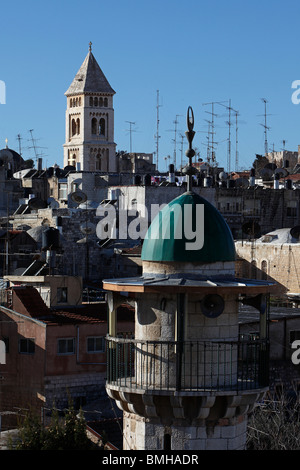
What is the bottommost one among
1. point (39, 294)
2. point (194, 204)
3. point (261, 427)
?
point (261, 427)

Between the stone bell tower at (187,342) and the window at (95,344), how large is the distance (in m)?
15.0

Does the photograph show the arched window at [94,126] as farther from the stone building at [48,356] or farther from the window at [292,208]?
the stone building at [48,356]

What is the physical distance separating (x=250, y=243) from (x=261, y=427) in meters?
27.1

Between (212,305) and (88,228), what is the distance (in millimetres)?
40700

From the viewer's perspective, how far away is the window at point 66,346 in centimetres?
2720

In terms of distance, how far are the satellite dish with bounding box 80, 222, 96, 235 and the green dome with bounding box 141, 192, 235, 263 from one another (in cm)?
3877

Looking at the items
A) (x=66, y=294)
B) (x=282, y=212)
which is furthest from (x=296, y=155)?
(x=66, y=294)

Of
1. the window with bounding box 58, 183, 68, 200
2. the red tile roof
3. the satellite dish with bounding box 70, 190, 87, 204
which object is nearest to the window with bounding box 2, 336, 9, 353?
the red tile roof

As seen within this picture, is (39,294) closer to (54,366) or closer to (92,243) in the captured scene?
(54,366)

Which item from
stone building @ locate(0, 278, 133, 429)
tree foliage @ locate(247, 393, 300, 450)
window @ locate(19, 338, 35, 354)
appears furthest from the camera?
window @ locate(19, 338, 35, 354)

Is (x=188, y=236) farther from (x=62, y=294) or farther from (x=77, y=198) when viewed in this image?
(x=77, y=198)

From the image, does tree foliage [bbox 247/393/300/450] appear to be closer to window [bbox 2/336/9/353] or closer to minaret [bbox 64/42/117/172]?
window [bbox 2/336/9/353]

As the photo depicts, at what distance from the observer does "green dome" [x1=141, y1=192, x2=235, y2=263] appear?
12.3m

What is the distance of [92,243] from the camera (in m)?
52.4
